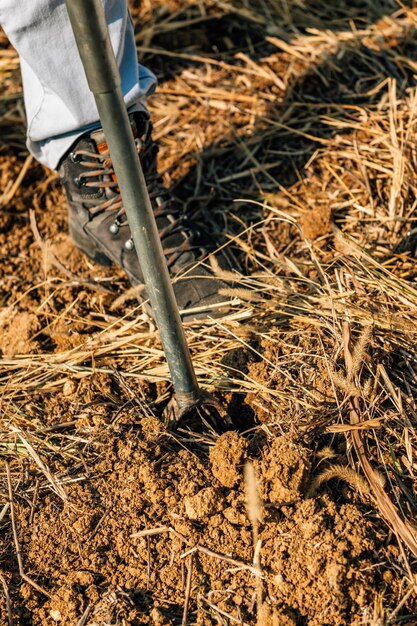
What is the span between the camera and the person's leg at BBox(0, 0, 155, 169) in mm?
1349

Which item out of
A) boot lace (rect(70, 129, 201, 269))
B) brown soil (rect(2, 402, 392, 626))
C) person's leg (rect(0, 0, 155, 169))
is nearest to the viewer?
brown soil (rect(2, 402, 392, 626))

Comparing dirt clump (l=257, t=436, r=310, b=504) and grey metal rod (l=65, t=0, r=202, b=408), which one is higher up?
grey metal rod (l=65, t=0, r=202, b=408)

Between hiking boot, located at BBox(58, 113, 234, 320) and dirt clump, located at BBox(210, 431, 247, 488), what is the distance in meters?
0.39

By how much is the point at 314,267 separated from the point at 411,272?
0.73 feet

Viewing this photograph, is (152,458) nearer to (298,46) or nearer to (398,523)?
(398,523)

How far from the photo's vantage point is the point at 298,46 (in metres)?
2.21

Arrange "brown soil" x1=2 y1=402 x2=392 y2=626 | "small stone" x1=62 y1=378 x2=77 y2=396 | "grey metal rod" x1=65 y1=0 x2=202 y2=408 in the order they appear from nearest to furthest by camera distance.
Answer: "grey metal rod" x1=65 y1=0 x2=202 y2=408 < "brown soil" x1=2 y1=402 x2=392 y2=626 < "small stone" x1=62 y1=378 x2=77 y2=396

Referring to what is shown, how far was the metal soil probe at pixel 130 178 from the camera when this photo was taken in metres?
0.88

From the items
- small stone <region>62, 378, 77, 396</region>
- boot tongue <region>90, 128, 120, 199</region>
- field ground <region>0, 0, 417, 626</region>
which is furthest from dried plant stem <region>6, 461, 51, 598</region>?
boot tongue <region>90, 128, 120, 199</region>

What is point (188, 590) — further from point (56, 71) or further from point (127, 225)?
point (56, 71)

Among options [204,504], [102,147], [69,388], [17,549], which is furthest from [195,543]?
[102,147]

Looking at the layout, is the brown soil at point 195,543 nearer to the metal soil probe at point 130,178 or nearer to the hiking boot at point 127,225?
the metal soil probe at point 130,178

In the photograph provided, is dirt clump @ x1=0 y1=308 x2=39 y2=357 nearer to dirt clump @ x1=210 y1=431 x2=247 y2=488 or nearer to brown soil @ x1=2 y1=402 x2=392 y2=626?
brown soil @ x1=2 y1=402 x2=392 y2=626

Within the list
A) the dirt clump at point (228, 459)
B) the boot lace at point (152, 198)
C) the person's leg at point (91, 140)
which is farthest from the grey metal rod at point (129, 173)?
the boot lace at point (152, 198)
